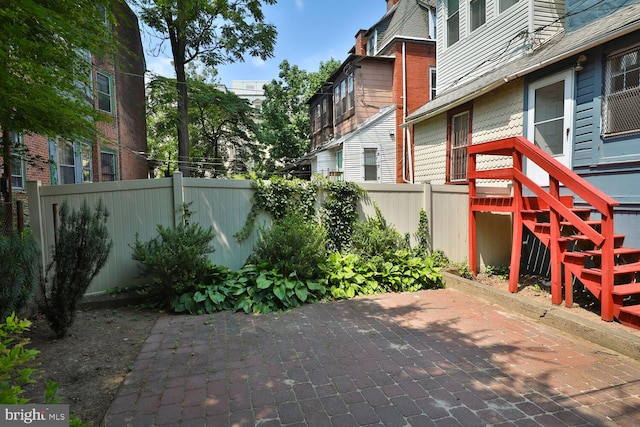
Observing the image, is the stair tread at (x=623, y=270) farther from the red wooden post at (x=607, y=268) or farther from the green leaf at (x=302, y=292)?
the green leaf at (x=302, y=292)

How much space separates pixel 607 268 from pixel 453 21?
7.85 meters

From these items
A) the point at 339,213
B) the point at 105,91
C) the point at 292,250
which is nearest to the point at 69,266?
the point at 292,250

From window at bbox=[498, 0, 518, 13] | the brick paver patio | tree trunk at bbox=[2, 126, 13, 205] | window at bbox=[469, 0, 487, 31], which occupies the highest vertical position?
window at bbox=[469, 0, 487, 31]

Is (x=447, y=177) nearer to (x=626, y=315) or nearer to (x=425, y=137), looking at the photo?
(x=425, y=137)

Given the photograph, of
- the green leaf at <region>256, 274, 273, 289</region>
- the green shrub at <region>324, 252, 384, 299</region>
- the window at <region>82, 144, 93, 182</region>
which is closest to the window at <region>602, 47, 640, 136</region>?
the green shrub at <region>324, 252, 384, 299</region>

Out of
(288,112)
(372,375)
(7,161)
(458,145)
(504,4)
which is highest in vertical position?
(288,112)

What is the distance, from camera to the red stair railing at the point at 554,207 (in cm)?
371

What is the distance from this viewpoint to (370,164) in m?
14.5

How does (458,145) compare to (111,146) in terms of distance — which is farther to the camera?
(111,146)

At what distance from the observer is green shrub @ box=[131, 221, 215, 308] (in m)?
4.39

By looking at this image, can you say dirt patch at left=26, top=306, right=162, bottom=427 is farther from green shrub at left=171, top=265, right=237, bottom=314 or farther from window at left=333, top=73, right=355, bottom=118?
window at left=333, top=73, right=355, bottom=118

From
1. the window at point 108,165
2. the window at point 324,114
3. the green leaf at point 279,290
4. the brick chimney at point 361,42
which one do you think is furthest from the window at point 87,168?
the brick chimney at point 361,42

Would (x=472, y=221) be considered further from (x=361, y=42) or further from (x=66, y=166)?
(x=361, y=42)

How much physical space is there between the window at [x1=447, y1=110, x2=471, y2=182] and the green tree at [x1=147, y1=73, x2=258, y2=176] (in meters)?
8.81
